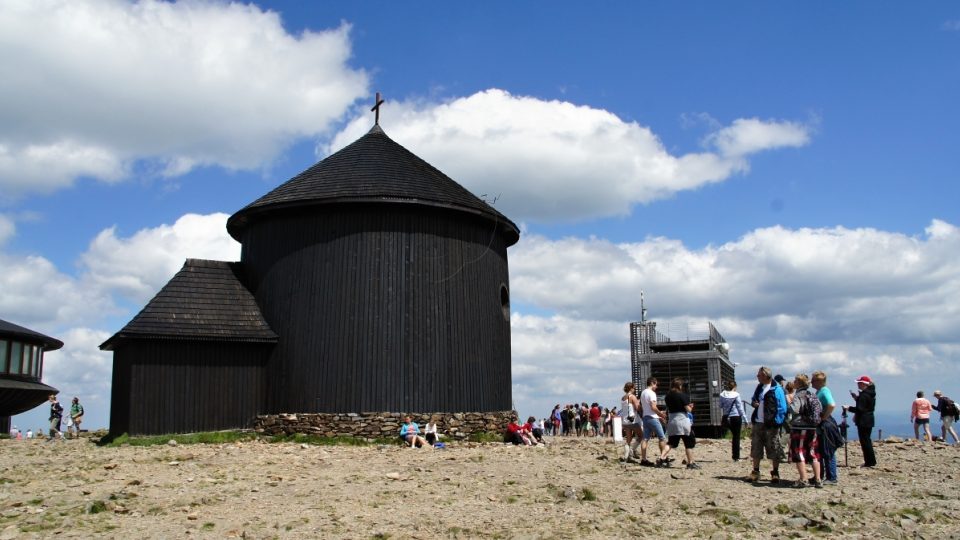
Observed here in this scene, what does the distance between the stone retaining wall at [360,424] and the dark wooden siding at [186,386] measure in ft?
2.70

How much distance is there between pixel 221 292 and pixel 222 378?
2.34 meters

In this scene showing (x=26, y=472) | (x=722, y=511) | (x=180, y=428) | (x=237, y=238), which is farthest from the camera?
(x=237, y=238)

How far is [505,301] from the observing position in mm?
23906

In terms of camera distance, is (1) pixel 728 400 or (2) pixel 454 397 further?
(2) pixel 454 397

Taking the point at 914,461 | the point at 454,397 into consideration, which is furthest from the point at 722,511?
the point at 454,397

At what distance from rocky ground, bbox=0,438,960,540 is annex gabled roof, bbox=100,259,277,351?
11.9 ft

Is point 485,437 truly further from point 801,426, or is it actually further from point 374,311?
A: point 801,426

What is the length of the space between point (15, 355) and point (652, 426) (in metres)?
27.4

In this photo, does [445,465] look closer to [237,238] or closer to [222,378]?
[222,378]

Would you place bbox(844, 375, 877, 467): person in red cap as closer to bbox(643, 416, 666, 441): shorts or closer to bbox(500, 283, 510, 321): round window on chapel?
bbox(643, 416, 666, 441): shorts

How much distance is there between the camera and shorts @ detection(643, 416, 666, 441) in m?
15.0

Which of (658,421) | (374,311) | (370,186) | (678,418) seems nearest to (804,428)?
(678,418)

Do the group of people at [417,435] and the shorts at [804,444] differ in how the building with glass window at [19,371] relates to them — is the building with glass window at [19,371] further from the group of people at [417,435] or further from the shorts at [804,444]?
the shorts at [804,444]

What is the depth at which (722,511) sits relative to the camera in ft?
37.3
